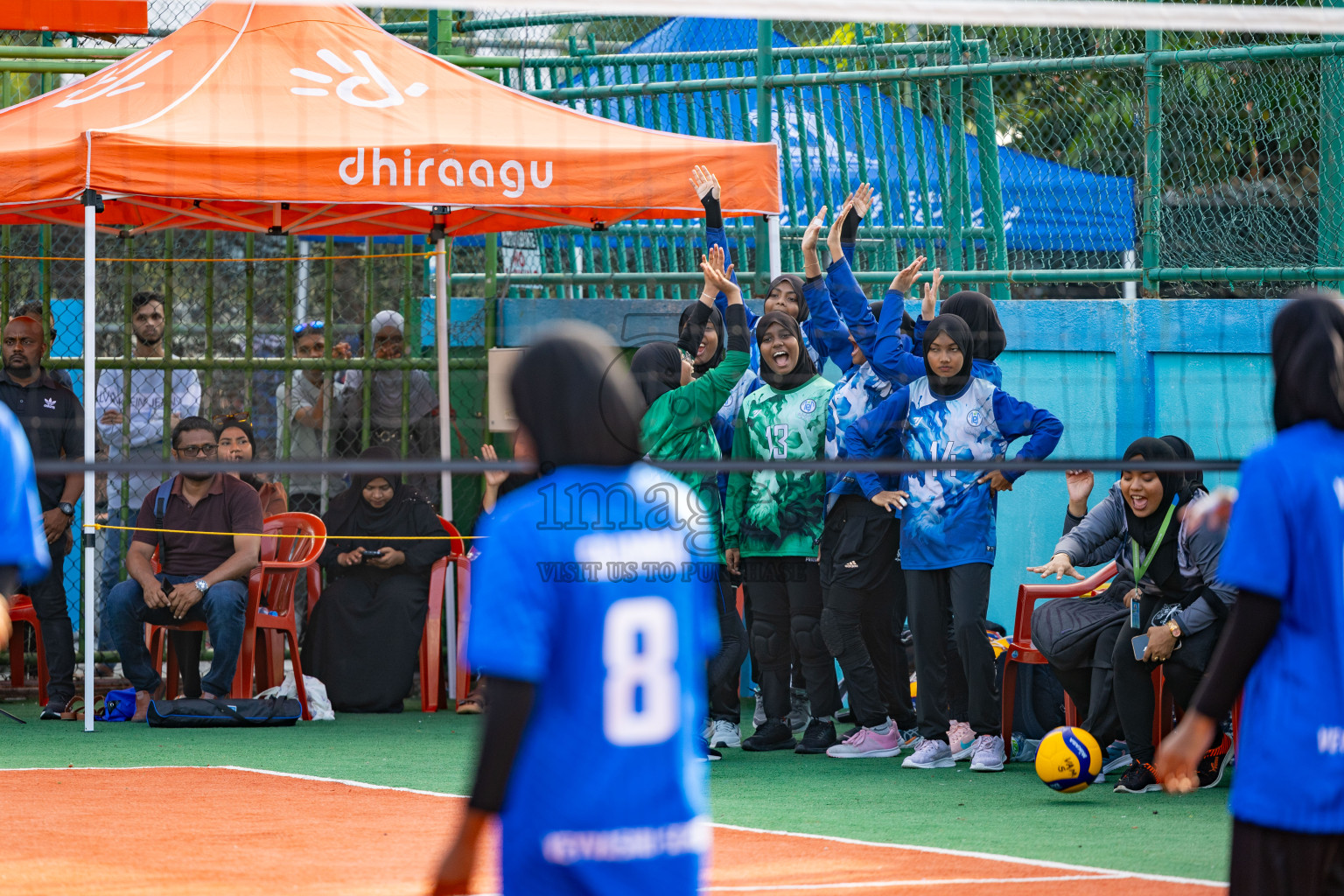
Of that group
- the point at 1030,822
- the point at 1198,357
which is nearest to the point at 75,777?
the point at 1030,822

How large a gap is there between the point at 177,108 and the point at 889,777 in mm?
4958

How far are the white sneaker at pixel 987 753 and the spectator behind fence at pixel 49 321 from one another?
540cm

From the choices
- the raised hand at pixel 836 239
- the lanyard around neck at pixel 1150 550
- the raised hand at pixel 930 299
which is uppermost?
the raised hand at pixel 836 239

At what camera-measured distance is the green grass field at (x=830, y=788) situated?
217 inches

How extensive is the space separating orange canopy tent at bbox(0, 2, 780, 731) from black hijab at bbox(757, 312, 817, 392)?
1499mm

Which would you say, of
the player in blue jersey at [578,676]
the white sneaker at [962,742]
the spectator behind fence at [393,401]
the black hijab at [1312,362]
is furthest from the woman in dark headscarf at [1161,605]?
the spectator behind fence at [393,401]

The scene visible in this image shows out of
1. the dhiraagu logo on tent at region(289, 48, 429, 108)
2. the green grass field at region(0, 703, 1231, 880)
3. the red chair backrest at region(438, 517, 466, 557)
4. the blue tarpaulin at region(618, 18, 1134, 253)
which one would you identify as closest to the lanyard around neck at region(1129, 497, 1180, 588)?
the green grass field at region(0, 703, 1231, 880)

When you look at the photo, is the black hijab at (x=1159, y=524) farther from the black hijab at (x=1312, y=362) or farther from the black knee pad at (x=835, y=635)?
the black hijab at (x=1312, y=362)

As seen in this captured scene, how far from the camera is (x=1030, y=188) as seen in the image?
9.52 m

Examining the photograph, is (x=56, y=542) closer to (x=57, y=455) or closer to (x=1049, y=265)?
(x=57, y=455)

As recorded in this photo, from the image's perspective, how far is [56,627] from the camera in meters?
9.05

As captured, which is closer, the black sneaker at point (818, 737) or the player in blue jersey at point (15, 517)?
the player in blue jersey at point (15, 517)

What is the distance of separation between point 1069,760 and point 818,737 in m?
1.66

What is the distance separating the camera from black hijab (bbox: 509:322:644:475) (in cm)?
273
